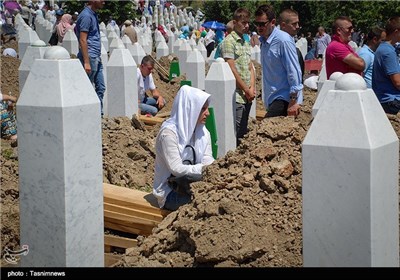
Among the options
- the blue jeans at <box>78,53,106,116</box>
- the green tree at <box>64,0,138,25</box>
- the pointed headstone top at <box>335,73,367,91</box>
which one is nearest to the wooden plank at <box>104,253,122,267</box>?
the pointed headstone top at <box>335,73,367,91</box>

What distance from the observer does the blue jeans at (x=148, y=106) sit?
1158 centimetres

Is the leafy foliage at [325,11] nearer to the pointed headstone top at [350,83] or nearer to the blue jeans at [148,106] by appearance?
the blue jeans at [148,106]

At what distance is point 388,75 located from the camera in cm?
797

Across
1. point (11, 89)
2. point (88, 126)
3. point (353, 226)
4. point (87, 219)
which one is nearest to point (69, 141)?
point (88, 126)

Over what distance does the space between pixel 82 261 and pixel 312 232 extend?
5.07 feet

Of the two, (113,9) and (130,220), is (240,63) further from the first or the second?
(113,9)

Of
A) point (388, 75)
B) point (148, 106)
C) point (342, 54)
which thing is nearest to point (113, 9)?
point (148, 106)

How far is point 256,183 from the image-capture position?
5086 mm

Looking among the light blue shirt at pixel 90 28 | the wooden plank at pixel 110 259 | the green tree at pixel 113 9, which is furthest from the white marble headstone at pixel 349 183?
the green tree at pixel 113 9

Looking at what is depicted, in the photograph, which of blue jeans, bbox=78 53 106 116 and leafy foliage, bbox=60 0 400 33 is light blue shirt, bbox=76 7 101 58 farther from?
leafy foliage, bbox=60 0 400 33

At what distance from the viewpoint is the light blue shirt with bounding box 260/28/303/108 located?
7672 millimetres

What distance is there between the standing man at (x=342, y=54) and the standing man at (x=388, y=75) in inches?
17.0

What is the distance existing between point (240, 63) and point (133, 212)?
3502mm
